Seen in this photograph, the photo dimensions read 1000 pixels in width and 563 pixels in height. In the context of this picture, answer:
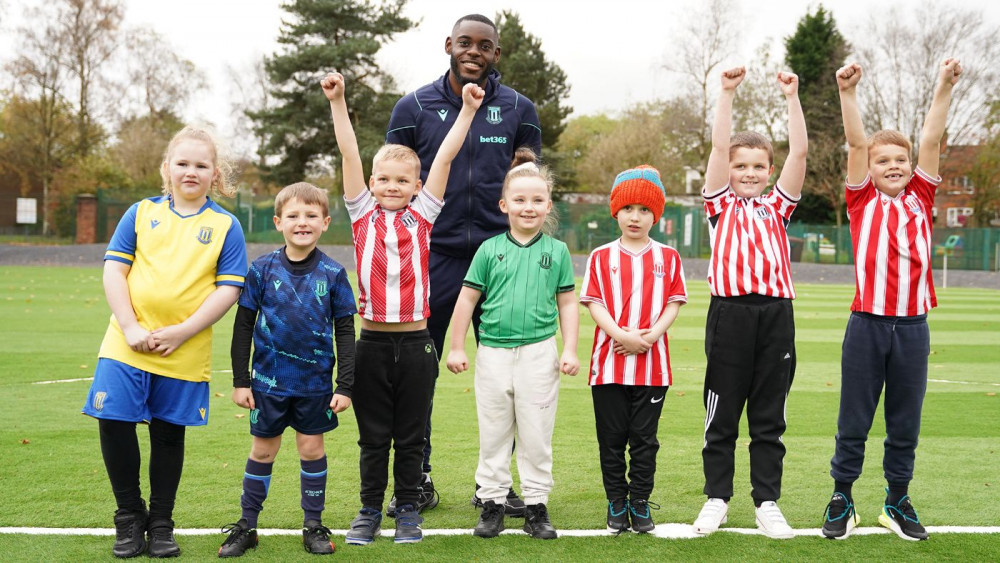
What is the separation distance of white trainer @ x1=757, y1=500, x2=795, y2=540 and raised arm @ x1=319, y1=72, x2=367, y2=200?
7.75 ft

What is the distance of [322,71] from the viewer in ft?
120

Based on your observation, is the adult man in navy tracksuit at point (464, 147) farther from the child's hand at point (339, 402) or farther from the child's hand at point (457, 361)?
the child's hand at point (339, 402)

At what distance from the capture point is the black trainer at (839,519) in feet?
12.7

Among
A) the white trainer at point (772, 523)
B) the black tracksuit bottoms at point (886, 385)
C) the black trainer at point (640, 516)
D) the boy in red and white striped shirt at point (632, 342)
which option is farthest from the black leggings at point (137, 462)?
the black tracksuit bottoms at point (886, 385)

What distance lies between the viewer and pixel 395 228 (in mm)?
3914

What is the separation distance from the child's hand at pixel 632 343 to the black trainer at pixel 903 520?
Answer: 1.38 m

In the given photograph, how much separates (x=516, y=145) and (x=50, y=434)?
12.2ft

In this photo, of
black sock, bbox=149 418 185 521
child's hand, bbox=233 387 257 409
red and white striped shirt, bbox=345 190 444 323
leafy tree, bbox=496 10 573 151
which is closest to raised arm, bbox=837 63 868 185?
red and white striped shirt, bbox=345 190 444 323

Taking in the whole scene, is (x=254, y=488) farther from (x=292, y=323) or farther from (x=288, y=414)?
(x=292, y=323)

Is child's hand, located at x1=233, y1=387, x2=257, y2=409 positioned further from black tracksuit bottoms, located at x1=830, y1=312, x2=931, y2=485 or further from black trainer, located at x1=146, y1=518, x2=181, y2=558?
black tracksuit bottoms, located at x1=830, y1=312, x2=931, y2=485

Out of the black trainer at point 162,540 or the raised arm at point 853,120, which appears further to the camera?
the raised arm at point 853,120

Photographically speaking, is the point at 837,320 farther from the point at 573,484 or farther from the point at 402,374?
the point at 402,374

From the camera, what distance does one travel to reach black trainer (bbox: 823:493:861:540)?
3857 millimetres

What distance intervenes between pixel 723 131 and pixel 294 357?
2.20 metres
